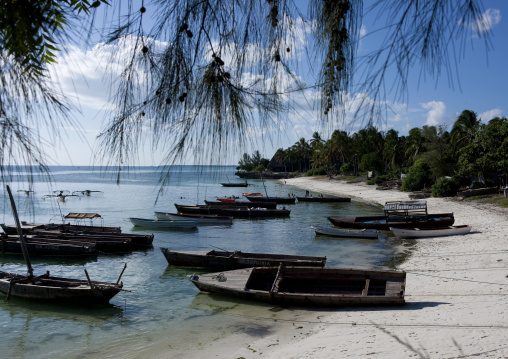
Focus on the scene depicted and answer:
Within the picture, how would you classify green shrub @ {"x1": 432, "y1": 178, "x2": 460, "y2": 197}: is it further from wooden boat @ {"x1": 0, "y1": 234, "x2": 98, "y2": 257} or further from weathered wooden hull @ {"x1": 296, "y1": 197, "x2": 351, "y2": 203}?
wooden boat @ {"x1": 0, "y1": 234, "x2": 98, "y2": 257}

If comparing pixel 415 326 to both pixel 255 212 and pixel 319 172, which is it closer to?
pixel 255 212

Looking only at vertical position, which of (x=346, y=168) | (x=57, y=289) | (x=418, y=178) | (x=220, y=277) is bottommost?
(x=57, y=289)

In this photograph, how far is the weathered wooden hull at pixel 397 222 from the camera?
25.6 m

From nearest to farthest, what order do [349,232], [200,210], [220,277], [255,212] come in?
[220,277] < [349,232] < [255,212] < [200,210]

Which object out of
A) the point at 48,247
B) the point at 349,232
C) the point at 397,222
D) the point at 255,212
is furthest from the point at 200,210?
the point at 397,222

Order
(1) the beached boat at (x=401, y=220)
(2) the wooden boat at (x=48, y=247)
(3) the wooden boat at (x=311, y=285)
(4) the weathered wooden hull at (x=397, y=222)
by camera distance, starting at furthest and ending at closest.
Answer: (1) the beached boat at (x=401, y=220) → (4) the weathered wooden hull at (x=397, y=222) → (2) the wooden boat at (x=48, y=247) → (3) the wooden boat at (x=311, y=285)

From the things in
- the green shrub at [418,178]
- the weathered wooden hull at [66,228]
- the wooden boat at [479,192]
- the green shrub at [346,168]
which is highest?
the green shrub at [346,168]

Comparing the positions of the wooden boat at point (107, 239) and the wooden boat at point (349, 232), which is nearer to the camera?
the wooden boat at point (107, 239)

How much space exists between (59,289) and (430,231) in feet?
66.4

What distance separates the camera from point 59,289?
13.5 m

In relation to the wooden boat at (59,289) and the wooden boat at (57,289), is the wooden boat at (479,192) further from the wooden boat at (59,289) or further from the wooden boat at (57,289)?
the wooden boat at (59,289)

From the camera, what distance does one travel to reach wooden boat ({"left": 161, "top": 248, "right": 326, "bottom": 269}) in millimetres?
16930

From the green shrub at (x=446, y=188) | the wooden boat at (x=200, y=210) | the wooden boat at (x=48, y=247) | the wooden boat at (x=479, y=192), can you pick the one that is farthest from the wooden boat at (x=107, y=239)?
the green shrub at (x=446, y=188)

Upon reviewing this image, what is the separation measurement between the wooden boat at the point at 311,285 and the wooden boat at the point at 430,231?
1219cm
